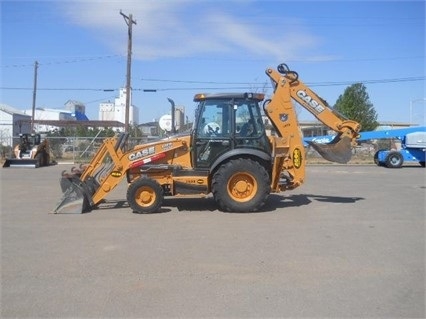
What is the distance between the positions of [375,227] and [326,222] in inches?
35.9

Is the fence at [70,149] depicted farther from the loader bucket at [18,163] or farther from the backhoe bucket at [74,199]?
the backhoe bucket at [74,199]

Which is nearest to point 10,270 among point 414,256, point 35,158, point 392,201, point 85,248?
point 85,248

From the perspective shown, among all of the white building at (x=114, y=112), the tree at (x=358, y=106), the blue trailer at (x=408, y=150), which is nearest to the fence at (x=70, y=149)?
the blue trailer at (x=408, y=150)

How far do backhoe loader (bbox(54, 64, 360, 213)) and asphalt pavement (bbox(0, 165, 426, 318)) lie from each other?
1.42 feet

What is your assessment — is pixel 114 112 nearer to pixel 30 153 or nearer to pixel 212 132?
pixel 30 153

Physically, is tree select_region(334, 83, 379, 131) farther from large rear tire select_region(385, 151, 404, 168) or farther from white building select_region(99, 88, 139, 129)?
white building select_region(99, 88, 139, 129)

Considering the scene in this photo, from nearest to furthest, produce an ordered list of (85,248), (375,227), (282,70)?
(85,248) → (375,227) → (282,70)

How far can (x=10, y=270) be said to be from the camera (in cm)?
629

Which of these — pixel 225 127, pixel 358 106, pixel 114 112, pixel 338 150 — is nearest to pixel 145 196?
pixel 225 127

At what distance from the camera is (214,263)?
658 cm

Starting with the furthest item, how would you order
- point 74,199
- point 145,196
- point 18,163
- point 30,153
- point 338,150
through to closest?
point 30,153, point 18,163, point 338,150, point 74,199, point 145,196

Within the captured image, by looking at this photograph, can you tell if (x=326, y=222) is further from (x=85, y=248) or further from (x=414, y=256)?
(x=85, y=248)

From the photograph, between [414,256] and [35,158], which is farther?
[35,158]

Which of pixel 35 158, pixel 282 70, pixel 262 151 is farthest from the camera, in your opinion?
pixel 35 158
